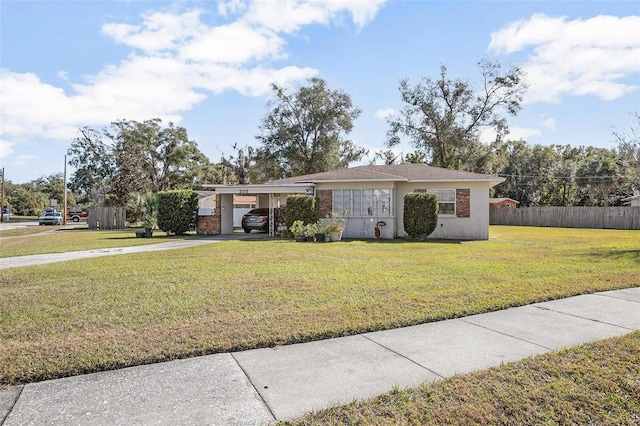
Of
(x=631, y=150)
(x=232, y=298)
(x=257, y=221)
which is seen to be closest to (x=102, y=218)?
(x=257, y=221)

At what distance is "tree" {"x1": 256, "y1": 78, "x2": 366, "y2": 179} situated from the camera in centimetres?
3650

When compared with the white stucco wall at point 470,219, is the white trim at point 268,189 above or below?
above

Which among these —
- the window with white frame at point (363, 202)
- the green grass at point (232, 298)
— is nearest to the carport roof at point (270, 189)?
the window with white frame at point (363, 202)

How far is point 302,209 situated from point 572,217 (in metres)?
24.8

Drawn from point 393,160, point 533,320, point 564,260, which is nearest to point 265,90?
Result: point 393,160

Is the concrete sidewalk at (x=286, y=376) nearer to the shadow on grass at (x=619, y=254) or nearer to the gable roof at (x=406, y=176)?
the shadow on grass at (x=619, y=254)

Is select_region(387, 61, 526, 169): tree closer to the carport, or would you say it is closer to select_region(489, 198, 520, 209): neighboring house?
select_region(489, 198, 520, 209): neighboring house

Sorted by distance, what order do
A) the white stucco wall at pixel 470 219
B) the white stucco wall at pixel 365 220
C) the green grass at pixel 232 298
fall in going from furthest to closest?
the white stucco wall at pixel 365 220 → the white stucco wall at pixel 470 219 → the green grass at pixel 232 298

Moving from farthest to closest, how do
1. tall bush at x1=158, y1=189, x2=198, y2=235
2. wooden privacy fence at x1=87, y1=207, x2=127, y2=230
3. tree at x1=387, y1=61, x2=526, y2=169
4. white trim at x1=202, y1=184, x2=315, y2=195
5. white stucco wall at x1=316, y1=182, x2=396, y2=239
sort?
tree at x1=387, y1=61, x2=526, y2=169
wooden privacy fence at x1=87, y1=207, x2=127, y2=230
tall bush at x1=158, y1=189, x2=198, y2=235
white trim at x1=202, y1=184, x2=315, y2=195
white stucco wall at x1=316, y1=182, x2=396, y2=239

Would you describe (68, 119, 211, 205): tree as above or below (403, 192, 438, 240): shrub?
above

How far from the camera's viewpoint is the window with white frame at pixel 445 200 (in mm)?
18902

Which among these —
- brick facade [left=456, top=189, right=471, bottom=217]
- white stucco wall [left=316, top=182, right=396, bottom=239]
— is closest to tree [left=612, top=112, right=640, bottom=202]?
brick facade [left=456, top=189, right=471, bottom=217]

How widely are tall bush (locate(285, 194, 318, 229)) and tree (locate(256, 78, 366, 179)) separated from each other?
1873 cm

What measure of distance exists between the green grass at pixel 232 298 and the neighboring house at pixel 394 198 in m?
7.73
